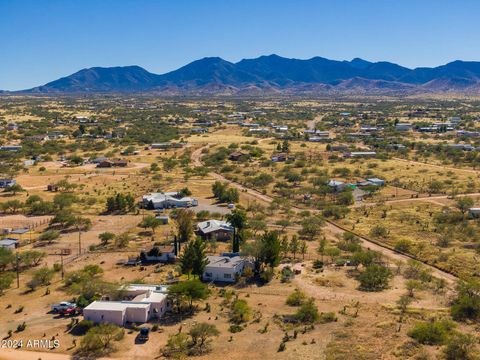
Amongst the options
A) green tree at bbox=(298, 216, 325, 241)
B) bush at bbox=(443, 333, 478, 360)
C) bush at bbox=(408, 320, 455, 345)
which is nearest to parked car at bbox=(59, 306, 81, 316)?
bush at bbox=(408, 320, 455, 345)

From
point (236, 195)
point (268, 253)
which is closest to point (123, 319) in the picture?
point (268, 253)

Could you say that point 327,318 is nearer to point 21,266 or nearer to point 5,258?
point 21,266

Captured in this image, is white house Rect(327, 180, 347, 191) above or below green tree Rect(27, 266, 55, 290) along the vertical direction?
above

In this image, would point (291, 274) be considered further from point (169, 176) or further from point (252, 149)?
point (252, 149)

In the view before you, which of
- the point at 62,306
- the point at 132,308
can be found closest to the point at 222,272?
the point at 132,308

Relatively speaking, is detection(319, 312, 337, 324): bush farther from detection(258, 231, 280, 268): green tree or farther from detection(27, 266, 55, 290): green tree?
detection(27, 266, 55, 290): green tree
